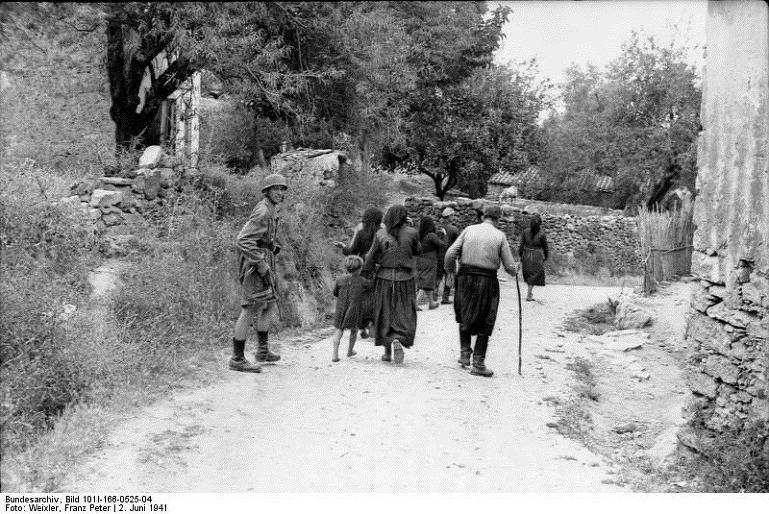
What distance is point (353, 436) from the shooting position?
16.7 ft

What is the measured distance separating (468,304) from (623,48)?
22222 mm

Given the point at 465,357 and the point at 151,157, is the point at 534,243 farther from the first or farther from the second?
the point at 151,157

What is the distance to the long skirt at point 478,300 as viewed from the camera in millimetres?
7066

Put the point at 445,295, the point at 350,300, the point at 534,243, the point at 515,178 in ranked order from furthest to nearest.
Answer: the point at 515,178, the point at 534,243, the point at 445,295, the point at 350,300

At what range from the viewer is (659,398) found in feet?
24.1

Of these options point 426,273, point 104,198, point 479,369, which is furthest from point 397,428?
point 426,273

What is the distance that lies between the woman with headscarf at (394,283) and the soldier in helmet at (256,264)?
1.13 meters

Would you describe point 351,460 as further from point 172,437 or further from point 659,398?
point 659,398

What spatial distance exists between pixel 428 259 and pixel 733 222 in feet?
22.0

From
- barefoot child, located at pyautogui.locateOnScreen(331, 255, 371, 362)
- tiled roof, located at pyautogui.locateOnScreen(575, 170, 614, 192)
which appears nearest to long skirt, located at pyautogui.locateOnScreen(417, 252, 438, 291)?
barefoot child, located at pyautogui.locateOnScreen(331, 255, 371, 362)

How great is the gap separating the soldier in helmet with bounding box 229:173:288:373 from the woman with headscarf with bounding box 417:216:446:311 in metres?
4.29

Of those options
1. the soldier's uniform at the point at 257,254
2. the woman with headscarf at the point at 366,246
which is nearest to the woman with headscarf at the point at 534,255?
the woman with headscarf at the point at 366,246

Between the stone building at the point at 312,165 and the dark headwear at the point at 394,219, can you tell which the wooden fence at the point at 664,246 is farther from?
the dark headwear at the point at 394,219

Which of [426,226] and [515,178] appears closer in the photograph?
[426,226]
